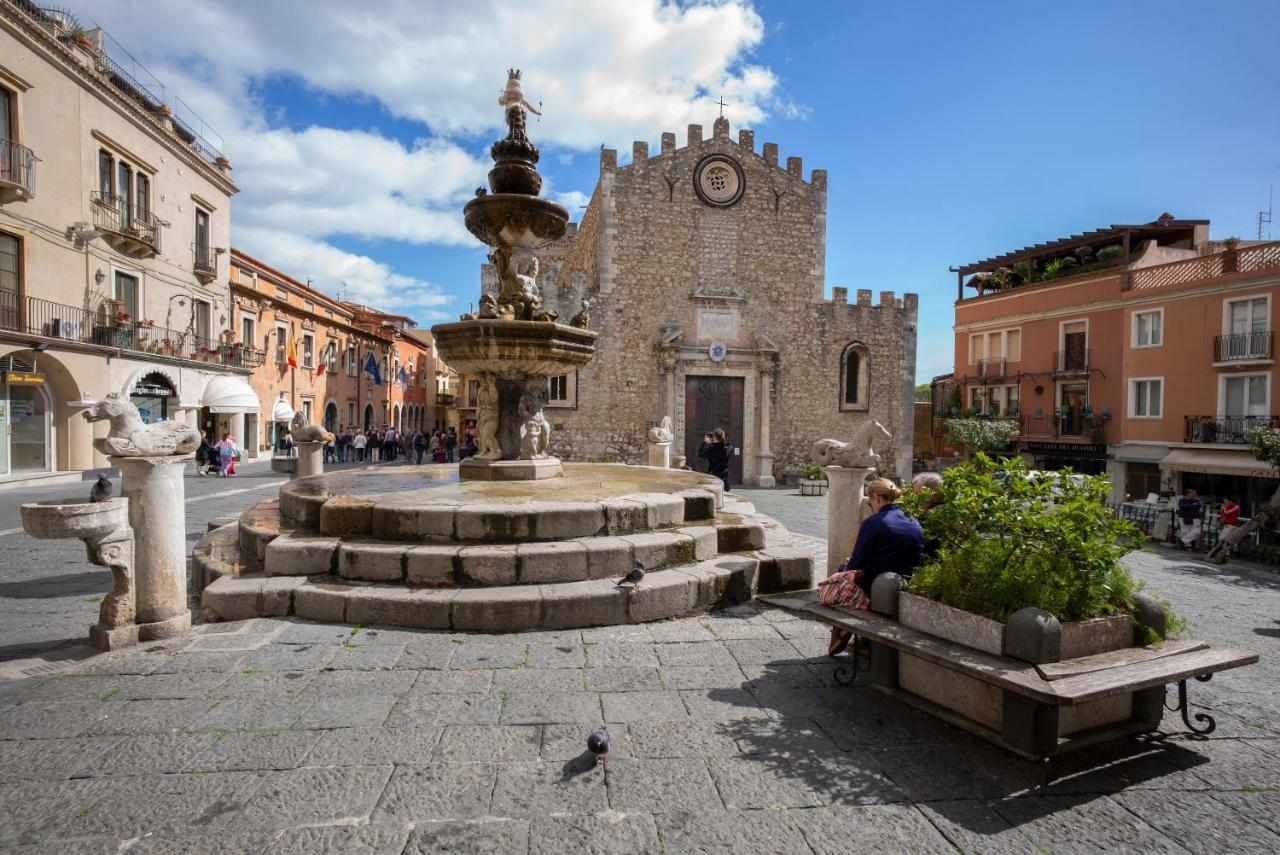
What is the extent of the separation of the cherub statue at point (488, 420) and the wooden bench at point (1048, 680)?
5640 mm

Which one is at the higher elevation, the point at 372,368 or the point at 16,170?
the point at 16,170

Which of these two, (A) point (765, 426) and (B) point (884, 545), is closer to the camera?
(B) point (884, 545)

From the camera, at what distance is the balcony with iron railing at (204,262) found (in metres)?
23.4

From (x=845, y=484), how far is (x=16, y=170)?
21428 millimetres

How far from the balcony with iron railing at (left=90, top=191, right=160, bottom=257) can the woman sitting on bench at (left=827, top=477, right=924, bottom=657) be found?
909 inches

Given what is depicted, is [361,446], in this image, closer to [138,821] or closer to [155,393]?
[155,393]

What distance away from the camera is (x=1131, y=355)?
24.0 m

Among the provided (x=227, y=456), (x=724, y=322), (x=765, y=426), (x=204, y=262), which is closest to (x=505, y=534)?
(x=227, y=456)

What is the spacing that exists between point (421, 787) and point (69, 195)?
22542mm

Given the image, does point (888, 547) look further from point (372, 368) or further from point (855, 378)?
point (372, 368)

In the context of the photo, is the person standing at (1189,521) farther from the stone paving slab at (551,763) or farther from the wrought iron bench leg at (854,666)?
the wrought iron bench leg at (854,666)

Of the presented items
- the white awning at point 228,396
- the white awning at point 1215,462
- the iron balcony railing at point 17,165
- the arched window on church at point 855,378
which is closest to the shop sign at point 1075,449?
the white awning at point 1215,462

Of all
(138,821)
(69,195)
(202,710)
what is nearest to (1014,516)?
(138,821)

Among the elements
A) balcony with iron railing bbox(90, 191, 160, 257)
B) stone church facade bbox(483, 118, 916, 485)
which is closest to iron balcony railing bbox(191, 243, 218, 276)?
balcony with iron railing bbox(90, 191, 160, 257)
